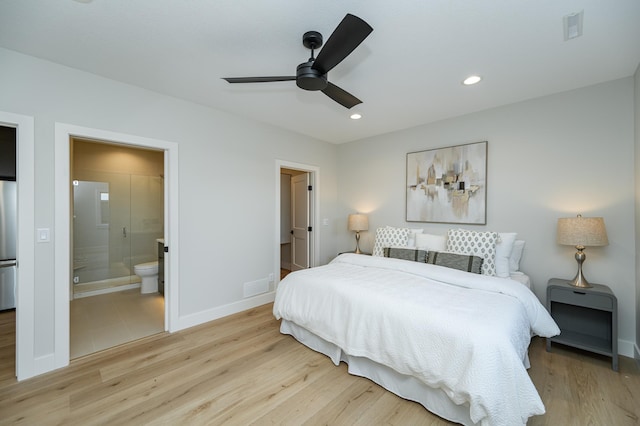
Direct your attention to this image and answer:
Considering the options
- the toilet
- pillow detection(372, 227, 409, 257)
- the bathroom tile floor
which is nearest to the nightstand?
pillow detection(372, 227, 409, 257)

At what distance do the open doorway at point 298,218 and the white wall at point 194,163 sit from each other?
0.51 ft

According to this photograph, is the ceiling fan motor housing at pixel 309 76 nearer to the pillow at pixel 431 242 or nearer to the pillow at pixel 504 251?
the pillow at pixel 431 242

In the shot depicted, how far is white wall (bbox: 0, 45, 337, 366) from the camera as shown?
216 cm

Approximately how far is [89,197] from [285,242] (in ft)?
11.3

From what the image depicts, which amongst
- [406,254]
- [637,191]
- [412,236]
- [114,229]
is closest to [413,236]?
[412,236]

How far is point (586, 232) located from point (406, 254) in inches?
64.2

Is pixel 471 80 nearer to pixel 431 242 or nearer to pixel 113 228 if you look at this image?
pixel 431 242

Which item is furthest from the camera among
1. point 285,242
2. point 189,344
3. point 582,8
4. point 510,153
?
point 285,242

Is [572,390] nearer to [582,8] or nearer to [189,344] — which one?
[582,8]

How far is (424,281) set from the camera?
8.06 feet

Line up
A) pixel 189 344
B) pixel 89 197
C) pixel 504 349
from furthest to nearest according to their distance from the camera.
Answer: pixel 89 197, pixel 189 344, pixel 504 349

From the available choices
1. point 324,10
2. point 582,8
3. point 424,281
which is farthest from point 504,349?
point 324,10

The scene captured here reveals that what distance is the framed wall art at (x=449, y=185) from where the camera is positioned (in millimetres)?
3240

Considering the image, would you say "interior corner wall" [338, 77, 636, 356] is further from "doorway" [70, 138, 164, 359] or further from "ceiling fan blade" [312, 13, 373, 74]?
"doorway" [70, 138, 164, 359]
